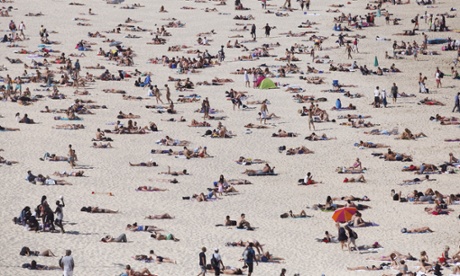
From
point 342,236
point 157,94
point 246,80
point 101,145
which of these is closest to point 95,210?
point 342,236

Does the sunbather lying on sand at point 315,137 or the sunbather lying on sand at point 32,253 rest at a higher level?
the sunbather lying on sand at point 32,253

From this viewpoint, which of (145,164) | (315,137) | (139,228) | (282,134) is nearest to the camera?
(139,228)

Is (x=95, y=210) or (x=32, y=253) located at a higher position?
(x=32, y=253)

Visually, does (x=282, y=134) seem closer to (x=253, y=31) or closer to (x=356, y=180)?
(x=356, y=180)

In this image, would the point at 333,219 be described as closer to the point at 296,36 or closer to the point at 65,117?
the point at 65,117

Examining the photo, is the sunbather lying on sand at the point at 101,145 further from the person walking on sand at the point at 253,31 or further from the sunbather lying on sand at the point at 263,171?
the person walking on sand at the point at 253,31

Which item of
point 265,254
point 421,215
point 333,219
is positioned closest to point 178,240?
point 265,254

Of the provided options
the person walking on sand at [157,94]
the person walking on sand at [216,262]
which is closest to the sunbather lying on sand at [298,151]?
the person walking on sand at [157,94]

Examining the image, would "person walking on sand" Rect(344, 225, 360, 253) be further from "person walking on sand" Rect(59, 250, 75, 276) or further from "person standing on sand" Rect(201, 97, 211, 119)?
"person standing on sand" Rect(201, 97, 211, 119)

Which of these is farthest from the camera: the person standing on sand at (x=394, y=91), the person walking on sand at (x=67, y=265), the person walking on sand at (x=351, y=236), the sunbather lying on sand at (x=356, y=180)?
the person standing on sand at (x=394, y=91)
